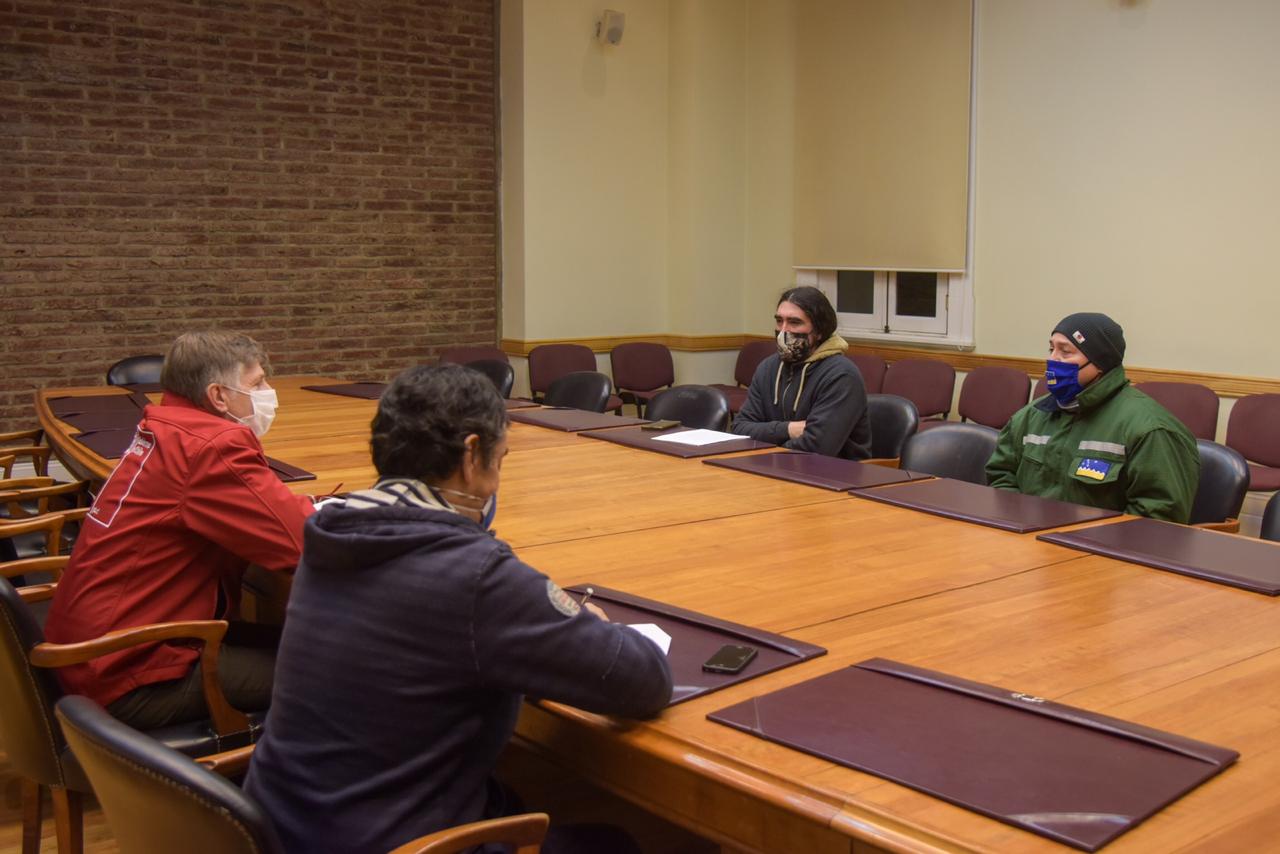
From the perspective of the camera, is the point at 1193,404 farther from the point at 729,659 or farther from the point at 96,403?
the point at 96,403

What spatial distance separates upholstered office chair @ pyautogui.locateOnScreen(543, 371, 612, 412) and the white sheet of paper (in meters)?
3.51

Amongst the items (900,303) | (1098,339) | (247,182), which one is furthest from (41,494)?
(900,303)

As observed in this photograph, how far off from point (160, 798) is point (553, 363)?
20.6 feet

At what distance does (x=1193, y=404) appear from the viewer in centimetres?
554

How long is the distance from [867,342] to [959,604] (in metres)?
5.75

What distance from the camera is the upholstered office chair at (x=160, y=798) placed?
1.29m

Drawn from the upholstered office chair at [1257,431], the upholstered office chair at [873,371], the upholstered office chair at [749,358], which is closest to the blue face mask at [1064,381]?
the upholstered office chair at [1257,431]

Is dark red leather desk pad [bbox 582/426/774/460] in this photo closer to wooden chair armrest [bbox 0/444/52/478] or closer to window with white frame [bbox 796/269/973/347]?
wooden chair armrest [bbox 0/444/52/478]

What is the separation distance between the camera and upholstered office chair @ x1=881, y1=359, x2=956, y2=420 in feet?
22.1

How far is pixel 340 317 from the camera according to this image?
7547 millimetres

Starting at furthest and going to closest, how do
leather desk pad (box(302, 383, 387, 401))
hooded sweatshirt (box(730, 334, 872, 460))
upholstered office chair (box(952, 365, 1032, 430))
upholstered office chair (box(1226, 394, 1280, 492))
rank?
1. upholstered office chair (box(952, 365, 1032, 430))
2. leather desk pad (box(302, 383, 387, 401))
3. upholstered office chair (box(1226, 394, 1280, 492))
4. hooded sweatshirt (box(730, 334, 872, 460))

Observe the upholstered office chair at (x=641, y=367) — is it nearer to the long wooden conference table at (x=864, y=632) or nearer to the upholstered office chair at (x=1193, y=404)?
the upholstered office chair at (x=1193, y=404)

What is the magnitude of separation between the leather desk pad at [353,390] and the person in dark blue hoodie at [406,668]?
3.84m

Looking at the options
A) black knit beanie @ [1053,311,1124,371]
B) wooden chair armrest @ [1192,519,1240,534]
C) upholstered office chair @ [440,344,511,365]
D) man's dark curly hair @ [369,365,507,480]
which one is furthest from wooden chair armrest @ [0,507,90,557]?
upholstered office chair @ [440,344,511,365]
